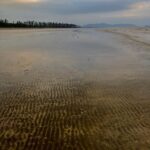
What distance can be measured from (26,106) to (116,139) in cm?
235

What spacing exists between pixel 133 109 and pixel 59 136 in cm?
198

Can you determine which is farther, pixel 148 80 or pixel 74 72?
pixel 74 72

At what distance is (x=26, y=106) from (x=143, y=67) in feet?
20.3

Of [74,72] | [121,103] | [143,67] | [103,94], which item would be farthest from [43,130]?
[143,67]

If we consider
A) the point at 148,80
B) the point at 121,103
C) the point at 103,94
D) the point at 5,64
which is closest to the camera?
the point at 121,103

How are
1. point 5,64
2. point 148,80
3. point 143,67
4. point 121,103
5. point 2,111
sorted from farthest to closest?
1. point 5,64
2. point 143,67
3. point 148,80
4. point 121,103
5. point 2,111

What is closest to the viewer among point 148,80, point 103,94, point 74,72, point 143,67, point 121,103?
point 121,103

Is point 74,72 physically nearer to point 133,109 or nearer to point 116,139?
point 133,109

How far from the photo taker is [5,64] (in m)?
13.7

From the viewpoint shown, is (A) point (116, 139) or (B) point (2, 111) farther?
(B) point (2, 111)

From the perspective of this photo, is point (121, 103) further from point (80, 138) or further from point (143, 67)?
point (143, 67)

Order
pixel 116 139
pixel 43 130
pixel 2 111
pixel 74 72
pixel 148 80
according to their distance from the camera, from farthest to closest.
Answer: pixel 74 72 < pixel 148 80 < pixel 2 111 < pixel 43 130 < pixel 116 139

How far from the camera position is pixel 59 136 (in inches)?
212

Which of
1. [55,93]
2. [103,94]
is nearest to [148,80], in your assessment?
[103,94]
